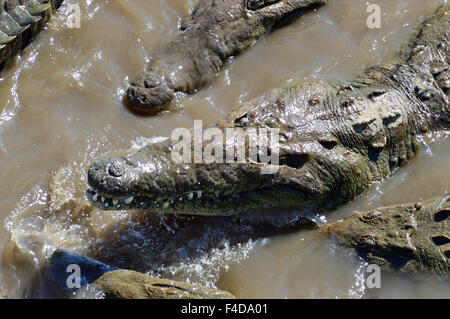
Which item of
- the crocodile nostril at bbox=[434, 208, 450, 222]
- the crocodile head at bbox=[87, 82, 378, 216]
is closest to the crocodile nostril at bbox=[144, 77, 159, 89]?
the crocodile head at bbox=[87, 82, 378, 216]

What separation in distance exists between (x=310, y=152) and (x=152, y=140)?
173 centimetres

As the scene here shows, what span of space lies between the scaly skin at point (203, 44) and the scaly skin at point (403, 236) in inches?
90.4

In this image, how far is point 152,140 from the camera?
18.8 feet

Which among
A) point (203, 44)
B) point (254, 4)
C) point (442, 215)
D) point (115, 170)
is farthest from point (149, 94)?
point (442, 215)

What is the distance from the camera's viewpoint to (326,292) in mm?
4719

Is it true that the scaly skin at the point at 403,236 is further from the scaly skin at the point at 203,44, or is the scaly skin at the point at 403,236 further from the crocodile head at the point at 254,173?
the scaly skin at the point at 203,44

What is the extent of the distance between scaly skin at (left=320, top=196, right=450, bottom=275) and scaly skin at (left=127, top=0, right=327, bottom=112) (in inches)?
90.4

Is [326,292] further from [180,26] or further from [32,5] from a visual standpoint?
[32,5]

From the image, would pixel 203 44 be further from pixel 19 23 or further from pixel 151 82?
pixel 19 23

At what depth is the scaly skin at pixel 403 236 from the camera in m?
4.75

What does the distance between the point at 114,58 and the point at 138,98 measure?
2.70ft

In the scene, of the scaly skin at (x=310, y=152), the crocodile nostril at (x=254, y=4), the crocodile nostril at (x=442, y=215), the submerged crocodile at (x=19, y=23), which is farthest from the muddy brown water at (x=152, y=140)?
the crocodile nostril at (x=442, y=215)
